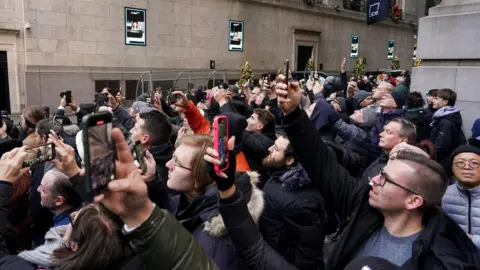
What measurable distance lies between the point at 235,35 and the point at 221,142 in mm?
21734

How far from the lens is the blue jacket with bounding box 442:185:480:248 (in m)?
3.29

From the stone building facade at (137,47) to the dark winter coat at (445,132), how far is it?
50.7 ft

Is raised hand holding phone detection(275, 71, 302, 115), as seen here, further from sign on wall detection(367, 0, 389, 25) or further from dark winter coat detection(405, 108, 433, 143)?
sign on wall detection(367, 0, 389, 25)

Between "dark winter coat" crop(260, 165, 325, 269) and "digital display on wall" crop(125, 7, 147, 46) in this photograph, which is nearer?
"dark winter coat" crop(260, 165, 325, 269)

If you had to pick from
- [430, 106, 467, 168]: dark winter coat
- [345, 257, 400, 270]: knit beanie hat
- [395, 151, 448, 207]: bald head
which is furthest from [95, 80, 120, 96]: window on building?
[345, 257, 400, 270]: knit beanie hat

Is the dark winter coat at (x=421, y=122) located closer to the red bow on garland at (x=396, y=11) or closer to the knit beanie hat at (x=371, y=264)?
Result: the knit beanie hat at (x=371, y=264)

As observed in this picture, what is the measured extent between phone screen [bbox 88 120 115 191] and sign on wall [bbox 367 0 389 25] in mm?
21654

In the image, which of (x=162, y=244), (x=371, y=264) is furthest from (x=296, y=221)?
(x=162, y=244)

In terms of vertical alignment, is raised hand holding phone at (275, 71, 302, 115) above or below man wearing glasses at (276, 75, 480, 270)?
above

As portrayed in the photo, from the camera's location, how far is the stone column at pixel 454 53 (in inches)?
289

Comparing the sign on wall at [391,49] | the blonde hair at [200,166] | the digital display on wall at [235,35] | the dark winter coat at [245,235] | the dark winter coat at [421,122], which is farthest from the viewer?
the sign on wall at [391,49]

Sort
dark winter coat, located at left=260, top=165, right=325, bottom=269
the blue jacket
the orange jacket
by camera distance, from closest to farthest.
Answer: dark winter coat, located at left=260, top=165, right=325, bottom=269 → the blue jacket → the orange jacket

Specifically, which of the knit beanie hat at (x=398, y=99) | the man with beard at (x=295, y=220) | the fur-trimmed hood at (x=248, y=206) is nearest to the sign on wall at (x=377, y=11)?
the knit beanie hat at (x=398, y=99)

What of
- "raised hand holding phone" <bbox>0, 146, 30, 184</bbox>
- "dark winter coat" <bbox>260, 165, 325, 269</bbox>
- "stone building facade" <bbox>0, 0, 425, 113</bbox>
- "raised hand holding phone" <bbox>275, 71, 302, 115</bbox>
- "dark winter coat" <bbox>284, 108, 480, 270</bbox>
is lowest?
"dark winter coat" <bbox>260, 165, 325, 269</bbox>
